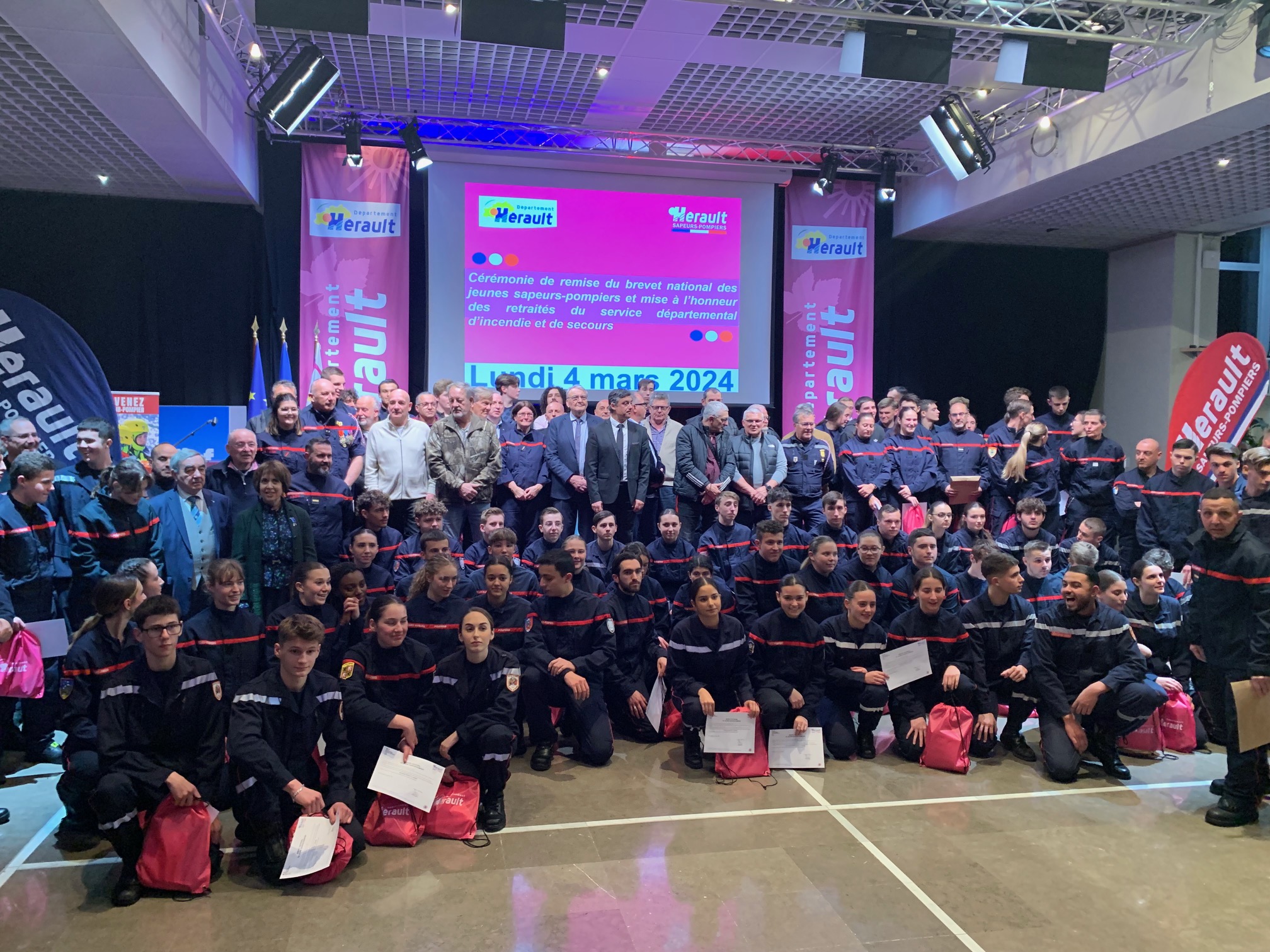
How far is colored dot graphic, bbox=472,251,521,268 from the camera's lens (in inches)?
339

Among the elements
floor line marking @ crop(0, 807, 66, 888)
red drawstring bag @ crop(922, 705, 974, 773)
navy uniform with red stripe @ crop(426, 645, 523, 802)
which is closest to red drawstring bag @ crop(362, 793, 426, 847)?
navy uniform with red stripe @ crop(426, 645, 523, 802)

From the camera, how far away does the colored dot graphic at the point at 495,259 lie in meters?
8.61

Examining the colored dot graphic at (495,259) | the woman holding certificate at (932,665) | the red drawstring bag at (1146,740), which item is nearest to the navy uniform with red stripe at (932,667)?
the woman holding certificate at (932,665)

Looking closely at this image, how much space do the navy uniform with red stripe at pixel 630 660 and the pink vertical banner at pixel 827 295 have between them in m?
4.80

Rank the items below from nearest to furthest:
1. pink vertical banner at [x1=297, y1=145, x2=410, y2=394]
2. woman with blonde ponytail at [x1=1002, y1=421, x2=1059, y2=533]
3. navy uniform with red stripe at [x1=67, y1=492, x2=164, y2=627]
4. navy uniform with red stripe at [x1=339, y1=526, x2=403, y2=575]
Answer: navy uniform with red stripe at [x1=67, y1=492, x2=164, y2=627], navy uniform with red stripe at [x1=339, y1=526, x2=403, y2=575], woman with blonde ponytail at [x1=1002, y1=421, x2=1059, y2=533], pink vertical banner at [x1=297, y1=145, x2=410, y2=394]

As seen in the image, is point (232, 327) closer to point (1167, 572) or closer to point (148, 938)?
point (148, 938)

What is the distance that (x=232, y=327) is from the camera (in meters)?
8.65

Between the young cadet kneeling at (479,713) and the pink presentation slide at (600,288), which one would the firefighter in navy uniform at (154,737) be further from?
the pink presentation slide at (600,288)

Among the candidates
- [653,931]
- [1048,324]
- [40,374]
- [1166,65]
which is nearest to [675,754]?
[653,931]

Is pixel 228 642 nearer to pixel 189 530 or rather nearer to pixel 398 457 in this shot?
pixel 189 530

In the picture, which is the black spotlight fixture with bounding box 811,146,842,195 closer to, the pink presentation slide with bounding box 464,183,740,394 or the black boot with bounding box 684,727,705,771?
the pink presentation slide with bounding box 464,183,740,394

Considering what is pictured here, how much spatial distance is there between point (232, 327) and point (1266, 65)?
341 inches

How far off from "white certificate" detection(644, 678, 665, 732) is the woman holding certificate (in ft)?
4.31

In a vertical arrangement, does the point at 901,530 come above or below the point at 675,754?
above
